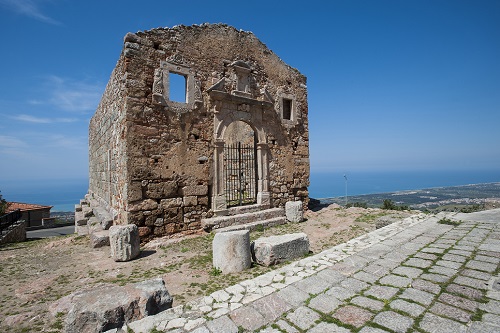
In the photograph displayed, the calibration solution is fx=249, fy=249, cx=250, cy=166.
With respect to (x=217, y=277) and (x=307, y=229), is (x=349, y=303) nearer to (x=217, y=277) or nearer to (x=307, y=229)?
(x=217, y=277)

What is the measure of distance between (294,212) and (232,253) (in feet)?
16.1

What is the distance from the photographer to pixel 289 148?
33.5ft

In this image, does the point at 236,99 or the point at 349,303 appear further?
the point at 236,99

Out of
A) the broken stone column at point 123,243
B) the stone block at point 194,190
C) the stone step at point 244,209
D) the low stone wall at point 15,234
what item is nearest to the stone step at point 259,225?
the stone step at point 244,209

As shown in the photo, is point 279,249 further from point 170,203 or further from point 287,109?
point 287,109

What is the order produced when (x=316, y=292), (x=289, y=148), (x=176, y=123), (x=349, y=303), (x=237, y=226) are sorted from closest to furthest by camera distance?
(x=349, y=303)
(x=316, y=292)
(x=176, y=123)
(x=237, y=226)
(x=289, y=148)

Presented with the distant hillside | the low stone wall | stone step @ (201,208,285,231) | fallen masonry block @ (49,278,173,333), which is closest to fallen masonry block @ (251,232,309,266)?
fallen masonry block @ (49,278,173,333)

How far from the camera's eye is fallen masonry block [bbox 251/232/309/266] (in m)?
4.82

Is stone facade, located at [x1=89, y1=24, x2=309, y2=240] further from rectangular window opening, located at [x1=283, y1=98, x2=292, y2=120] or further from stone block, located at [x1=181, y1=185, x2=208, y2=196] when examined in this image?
rectangular window opening, located at [x1=283, y1=98, x2=292, y2=120]

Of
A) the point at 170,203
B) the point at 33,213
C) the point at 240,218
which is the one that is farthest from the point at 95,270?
the point at 33,213

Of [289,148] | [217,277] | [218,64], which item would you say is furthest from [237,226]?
[218,64]

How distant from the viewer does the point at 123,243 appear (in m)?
5.51

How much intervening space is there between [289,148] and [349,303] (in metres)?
7.61

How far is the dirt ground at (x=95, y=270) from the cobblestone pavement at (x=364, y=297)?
0.95 meters
